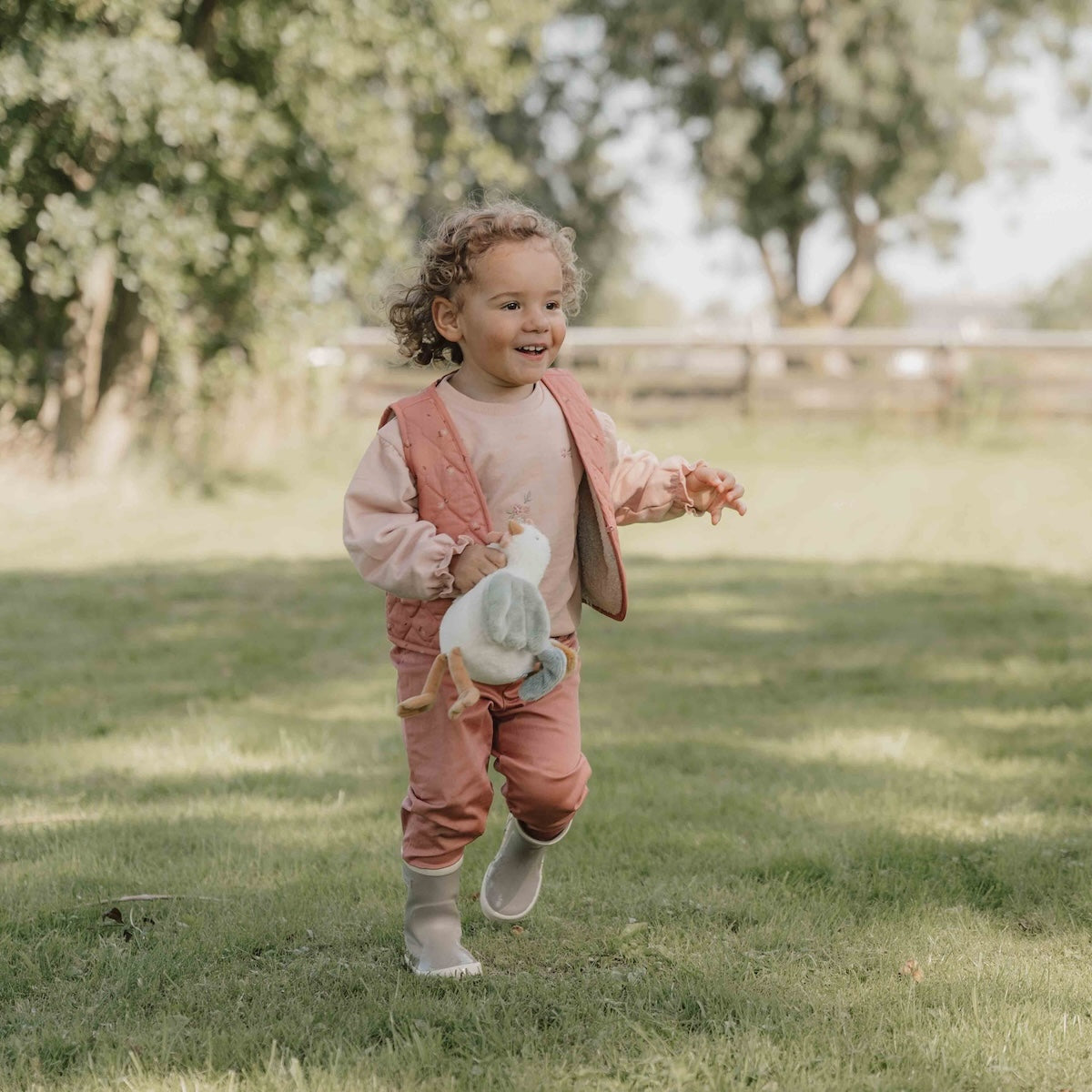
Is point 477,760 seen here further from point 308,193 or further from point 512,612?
point 308,193

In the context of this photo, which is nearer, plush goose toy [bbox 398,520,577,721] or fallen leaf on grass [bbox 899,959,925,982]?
plush goose toy [bbox 398,520,577,721]

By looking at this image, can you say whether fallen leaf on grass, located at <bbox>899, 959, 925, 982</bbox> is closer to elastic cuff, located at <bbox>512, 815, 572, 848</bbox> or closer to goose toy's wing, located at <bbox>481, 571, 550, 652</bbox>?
elastic cuff, located at <bbox>512, 815, 572, 848</bbox>

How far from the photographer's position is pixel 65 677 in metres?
6.72

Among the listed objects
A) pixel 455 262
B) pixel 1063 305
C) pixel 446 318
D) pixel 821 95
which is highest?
pixel 821 95

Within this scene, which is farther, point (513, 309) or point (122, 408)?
point (122, 408)

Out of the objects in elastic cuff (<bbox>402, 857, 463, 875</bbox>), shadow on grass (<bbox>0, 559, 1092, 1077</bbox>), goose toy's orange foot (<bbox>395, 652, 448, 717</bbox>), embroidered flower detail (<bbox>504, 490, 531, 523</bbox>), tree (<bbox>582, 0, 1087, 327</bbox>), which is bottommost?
shadow on grass (<bbox>0, 559, 1092, 1077</bbox>)

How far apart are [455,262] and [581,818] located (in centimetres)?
196

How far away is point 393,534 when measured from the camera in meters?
3.09

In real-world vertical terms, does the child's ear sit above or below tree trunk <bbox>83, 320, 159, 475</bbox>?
above

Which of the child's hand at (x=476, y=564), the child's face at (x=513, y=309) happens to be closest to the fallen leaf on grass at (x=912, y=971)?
the child's hand at (x=476, y=564)

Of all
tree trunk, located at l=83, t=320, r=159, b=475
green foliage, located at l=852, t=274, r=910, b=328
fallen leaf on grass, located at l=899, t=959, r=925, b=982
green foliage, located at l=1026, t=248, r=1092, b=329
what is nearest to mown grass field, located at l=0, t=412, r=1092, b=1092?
fallen leaf on grass, located at l=899, t=959, r=925, b=982

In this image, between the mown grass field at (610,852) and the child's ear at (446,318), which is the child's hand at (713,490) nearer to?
the child's ear at (446,318)

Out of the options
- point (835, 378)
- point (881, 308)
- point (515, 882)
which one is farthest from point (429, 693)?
point (881, 308)

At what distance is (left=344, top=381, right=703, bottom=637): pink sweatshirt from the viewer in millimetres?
3076
